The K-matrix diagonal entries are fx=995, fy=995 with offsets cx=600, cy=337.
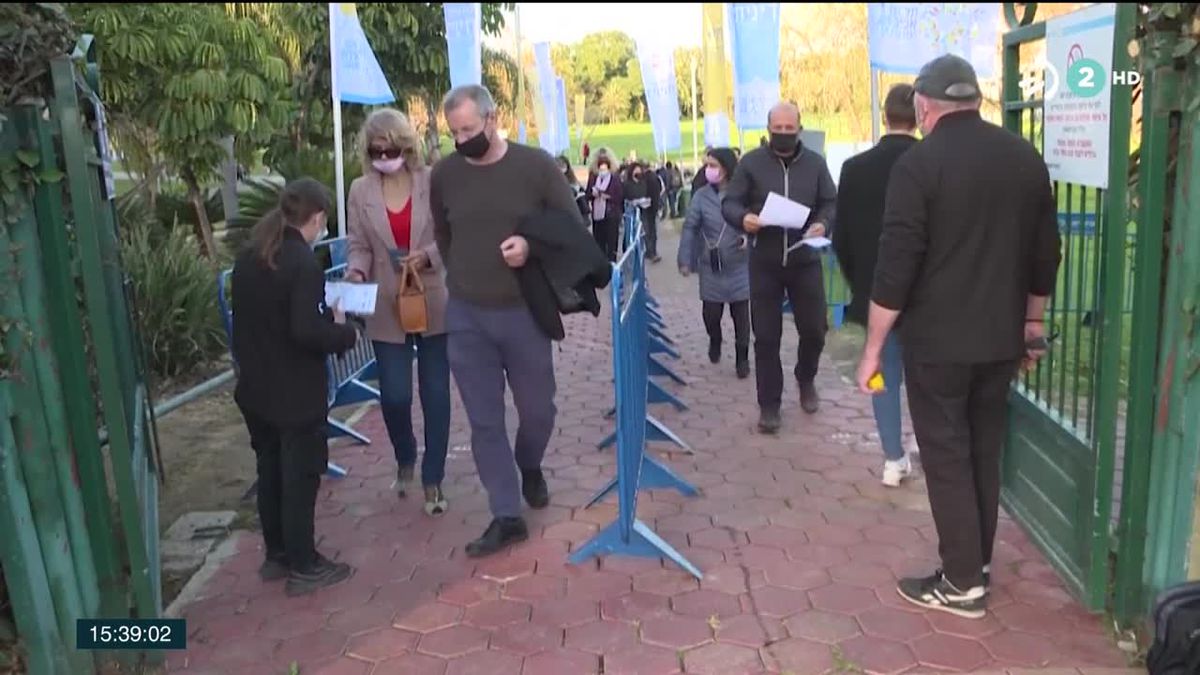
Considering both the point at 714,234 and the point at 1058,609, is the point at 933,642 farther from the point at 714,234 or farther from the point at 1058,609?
the point at 714,234

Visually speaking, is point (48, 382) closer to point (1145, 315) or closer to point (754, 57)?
point (1145, 315)

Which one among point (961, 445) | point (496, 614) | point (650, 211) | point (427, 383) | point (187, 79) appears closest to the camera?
point (961, 445)

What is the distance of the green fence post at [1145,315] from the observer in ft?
9.66

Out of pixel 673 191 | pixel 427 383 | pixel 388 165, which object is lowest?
pixel 673 191

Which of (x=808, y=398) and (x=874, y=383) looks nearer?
(x=874, y=383)

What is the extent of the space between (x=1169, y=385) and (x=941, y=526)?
90 centimetres

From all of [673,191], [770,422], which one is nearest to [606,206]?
[770,422]

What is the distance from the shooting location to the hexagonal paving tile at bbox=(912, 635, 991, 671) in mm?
3266

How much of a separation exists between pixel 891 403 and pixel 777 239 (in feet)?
4.36

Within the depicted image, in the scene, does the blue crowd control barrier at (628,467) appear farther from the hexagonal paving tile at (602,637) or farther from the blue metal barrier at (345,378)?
the blue metal barrier at (345,378)

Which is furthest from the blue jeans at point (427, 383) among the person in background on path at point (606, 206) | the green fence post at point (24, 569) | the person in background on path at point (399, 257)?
the person in background on path at point (606, 206)

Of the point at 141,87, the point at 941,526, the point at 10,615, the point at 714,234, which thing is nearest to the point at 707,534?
the point at 941,526

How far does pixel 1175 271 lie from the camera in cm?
302

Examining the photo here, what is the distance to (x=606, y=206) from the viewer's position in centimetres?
1534
